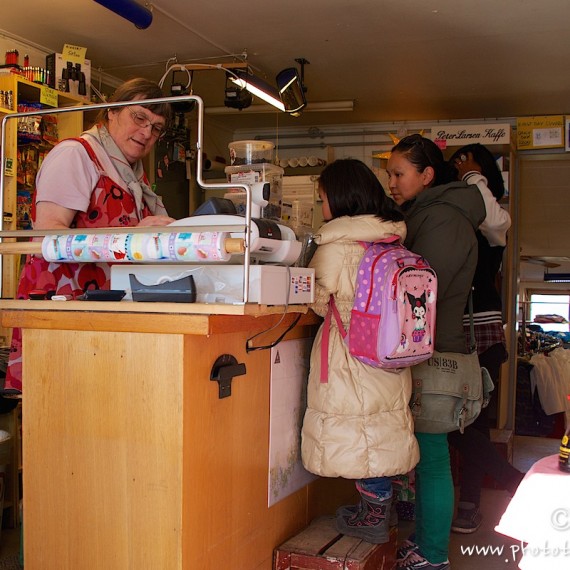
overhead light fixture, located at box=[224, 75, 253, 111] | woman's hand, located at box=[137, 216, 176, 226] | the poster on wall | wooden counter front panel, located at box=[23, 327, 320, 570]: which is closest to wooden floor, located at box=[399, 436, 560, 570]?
the poster on wall

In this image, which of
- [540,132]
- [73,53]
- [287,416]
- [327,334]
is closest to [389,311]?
[327,334]

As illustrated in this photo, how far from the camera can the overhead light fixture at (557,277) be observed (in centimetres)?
1060

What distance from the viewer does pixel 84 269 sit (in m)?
2.29

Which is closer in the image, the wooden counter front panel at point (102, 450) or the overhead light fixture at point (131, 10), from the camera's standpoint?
the wooden counter front panel at point (102, 450)

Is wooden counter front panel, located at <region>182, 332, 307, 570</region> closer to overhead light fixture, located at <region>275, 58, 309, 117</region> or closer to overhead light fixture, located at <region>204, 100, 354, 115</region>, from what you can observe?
overhead light fixture, located at <region>275, 58, 309, 117</region>

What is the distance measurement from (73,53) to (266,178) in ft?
8.88

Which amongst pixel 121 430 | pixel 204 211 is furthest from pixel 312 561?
pixel 204 211

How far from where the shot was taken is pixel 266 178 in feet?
8.36

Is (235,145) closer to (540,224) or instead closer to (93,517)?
(93,517)

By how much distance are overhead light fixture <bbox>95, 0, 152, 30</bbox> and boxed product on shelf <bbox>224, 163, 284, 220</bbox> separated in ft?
5.21

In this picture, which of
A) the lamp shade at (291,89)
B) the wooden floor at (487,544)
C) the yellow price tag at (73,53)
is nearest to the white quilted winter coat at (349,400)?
the wooden floor at (487,544)

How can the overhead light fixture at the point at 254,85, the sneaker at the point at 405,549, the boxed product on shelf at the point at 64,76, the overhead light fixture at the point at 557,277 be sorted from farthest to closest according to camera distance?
1. the overhead light fixture at the point at 557,277
2. the overhead light fixture at the point at 254,85
3. the boxed product on shelf at the point at 64,76
4. the sneaker at the point at 405,549

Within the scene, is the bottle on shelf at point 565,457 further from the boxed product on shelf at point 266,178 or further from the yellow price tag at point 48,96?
the yellow price tag at point 48,96

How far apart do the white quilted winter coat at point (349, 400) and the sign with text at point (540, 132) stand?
15.4ft
